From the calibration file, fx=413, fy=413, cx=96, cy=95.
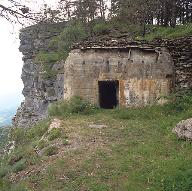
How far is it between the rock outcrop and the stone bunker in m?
14.3

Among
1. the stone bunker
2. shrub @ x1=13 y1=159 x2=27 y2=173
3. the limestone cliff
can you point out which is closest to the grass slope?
shrub @ x1=13 y1=159 x2=27 y2=173

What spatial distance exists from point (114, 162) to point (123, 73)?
8.01 meters

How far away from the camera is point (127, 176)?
891cm

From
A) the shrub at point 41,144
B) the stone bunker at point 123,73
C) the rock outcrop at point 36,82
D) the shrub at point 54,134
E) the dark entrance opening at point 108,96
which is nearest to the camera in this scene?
the shrub at point 41,144

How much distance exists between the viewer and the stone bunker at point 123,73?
1703 cm

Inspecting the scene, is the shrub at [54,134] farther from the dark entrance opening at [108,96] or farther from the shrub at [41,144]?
the dark entrance opening at [108,96]

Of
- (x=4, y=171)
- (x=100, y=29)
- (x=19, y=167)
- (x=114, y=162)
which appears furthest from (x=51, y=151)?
(x=100, y=29)

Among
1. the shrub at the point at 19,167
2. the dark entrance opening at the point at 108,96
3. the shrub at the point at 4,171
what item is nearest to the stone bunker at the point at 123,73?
the dark entrance opening at the point at 108,96

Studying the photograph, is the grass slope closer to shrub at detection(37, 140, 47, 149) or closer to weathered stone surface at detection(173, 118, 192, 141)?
weathered stone surface at detection(173, 118, 192, 141)

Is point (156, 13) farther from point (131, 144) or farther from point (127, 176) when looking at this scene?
point (127, 176)

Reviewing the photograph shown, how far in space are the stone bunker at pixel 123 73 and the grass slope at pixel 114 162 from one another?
10.0 feet

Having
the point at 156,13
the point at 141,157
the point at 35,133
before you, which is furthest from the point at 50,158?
the point at 156,13

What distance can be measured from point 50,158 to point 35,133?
14.3 ft

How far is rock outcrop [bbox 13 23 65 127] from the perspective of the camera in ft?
111
